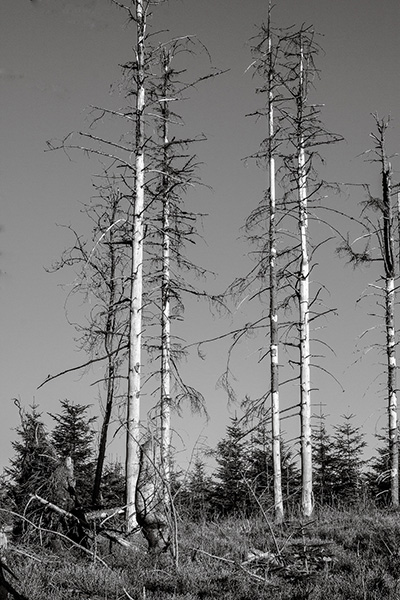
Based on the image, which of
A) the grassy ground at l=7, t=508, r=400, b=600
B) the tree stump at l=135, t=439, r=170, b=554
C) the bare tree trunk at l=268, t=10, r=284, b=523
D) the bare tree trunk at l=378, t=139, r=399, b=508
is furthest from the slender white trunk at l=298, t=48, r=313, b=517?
the tree stump at l=135, t=439, r=170, b=554

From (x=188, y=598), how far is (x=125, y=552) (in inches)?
103

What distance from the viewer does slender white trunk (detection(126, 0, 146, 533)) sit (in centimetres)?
1184

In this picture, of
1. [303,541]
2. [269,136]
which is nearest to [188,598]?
[303,541]

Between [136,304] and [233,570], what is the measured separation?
20.3 feet

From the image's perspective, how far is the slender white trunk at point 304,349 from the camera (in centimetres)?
1529

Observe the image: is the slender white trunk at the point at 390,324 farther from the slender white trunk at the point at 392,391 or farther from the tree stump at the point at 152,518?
the tree stump at the point at 152,518

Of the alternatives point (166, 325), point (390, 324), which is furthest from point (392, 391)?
point (166, 325)

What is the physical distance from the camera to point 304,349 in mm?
16469

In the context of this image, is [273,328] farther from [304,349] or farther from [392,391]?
[392,391]

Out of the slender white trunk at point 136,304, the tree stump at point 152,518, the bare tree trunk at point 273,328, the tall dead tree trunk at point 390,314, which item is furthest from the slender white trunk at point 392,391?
the tree stump at point 152,518

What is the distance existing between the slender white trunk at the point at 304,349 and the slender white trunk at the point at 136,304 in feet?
16.2

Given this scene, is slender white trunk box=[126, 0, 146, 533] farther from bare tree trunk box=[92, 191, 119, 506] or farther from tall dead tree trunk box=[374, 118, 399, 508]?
tall dead tree trunk box=[374, 118, 399, 508]

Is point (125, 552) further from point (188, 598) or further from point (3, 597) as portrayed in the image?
point (3, 597)

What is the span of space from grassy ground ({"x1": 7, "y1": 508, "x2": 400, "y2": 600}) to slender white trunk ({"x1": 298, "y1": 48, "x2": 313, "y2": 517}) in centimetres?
476
